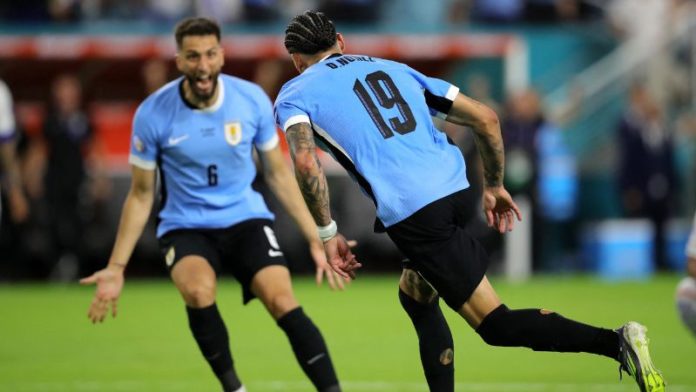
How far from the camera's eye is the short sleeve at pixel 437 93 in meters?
7.58

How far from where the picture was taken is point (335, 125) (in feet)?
24.5

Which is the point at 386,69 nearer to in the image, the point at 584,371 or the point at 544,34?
the point at 584,371

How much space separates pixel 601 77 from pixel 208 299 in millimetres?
16122

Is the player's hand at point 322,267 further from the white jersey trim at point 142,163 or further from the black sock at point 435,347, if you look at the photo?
the white jersey trim at point 142,163

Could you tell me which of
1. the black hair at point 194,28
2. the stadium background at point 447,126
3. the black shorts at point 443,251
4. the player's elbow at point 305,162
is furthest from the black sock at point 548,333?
the stadium background at point 447,126

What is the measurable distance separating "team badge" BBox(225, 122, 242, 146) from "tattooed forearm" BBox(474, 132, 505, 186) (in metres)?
1.91

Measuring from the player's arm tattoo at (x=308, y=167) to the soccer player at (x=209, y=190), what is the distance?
1.26 meters

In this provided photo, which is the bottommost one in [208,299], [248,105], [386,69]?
[208,299]

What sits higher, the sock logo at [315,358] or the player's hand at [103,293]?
the player's hand at [103,293]

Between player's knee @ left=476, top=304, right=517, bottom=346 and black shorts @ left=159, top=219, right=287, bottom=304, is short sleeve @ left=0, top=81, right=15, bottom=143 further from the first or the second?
player's knee @ left=476, top=304, right=517, bottom=346

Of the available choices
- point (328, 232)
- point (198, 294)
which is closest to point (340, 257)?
point (328, 232)

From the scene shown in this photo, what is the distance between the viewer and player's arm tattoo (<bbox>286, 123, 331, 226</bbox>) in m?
7.36

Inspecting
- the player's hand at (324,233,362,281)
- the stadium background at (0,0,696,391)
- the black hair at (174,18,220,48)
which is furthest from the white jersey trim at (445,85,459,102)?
the stadium background at (0,0,696,391)

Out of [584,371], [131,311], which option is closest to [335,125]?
[584,371]
